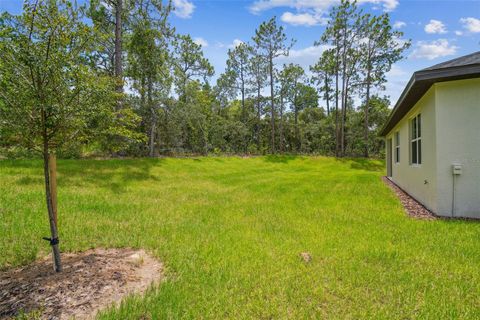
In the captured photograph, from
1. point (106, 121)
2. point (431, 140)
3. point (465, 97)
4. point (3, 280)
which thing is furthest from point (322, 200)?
point (3, 280)

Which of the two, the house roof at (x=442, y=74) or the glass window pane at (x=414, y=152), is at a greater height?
the house roof at (x=442, y=74)

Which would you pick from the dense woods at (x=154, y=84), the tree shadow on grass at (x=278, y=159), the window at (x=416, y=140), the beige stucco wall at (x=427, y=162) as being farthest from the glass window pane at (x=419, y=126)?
the tree shadow on grass at (x=278, y=159)

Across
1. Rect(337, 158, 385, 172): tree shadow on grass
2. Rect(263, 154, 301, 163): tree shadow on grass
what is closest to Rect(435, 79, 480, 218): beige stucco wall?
Rect(337, 158, 385, 172): tree shadow on grass

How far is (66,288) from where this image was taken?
2.48 m

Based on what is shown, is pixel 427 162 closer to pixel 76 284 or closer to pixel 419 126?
pixel 419 126

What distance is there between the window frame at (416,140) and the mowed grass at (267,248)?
1318 mm

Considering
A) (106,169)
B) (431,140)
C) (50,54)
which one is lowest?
(106,169)

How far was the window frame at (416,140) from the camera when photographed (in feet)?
22.6

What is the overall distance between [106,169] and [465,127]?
1114 cm

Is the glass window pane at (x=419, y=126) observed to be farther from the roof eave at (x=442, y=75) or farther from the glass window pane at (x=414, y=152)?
the roof eave at (x=442, y=75)

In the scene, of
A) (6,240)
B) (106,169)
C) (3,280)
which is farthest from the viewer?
(106,169)

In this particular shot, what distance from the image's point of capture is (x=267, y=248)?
12.0ft

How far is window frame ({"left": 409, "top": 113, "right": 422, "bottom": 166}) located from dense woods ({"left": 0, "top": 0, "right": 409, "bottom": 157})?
7.05 m

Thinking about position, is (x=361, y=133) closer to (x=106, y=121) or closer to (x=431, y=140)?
(x=431, y=140)
